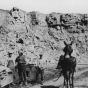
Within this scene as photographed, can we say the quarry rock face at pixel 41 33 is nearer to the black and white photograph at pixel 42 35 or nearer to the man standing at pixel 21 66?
the black and white photograph at pixel 42 35

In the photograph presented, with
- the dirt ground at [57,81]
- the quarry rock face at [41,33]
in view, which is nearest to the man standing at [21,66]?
the dirt ground at [57,81]

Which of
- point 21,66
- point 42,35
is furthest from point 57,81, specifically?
point 42,35

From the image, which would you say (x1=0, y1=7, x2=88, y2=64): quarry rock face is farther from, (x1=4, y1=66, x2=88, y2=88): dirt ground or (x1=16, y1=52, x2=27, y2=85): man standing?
(x1=16, y1=52, x2=27, y2=85): man standing

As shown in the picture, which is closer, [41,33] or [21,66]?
[21,66]

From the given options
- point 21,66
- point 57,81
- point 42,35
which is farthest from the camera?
point 42,35

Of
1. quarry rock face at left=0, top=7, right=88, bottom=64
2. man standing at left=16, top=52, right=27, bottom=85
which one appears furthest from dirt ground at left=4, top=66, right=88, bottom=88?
quarry rock face at left=0, top=7, right=88, bottom=64

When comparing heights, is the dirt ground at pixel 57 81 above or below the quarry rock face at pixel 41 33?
below

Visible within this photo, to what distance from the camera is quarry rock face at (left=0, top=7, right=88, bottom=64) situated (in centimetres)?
2931

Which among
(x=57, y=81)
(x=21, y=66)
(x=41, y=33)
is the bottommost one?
(x=57, y=81)

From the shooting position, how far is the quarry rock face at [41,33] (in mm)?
29312

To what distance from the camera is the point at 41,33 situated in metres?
34.0

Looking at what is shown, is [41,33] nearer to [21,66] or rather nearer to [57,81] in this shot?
[57,81]

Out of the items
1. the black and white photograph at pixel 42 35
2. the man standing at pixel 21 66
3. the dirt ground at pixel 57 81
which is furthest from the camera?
the black and white photograph at pixel 42 35

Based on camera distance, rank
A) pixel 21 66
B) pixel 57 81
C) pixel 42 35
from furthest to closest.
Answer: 1. pixel 42 35
2. pixel 57 81
3. pixel 21 66
